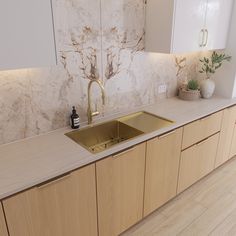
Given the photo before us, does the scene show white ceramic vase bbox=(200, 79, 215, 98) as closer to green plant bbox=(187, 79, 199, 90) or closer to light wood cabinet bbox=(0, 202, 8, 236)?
green plant bbox=(187, 79, 199, 90)

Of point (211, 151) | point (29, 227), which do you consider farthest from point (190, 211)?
point (29, 227)

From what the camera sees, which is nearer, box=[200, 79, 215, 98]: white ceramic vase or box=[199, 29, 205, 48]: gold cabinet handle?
box=[199, 29, 205, 48]: gold cabinet handle

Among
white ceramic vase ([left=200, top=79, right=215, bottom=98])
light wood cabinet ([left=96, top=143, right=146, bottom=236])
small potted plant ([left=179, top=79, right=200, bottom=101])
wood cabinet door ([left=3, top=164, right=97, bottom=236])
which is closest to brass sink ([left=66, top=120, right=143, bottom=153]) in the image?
light wood cabinet ([left=96, top=143, right=146, bottom=236])

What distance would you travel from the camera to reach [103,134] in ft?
6.53

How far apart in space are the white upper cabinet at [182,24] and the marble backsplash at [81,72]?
0.38 feet

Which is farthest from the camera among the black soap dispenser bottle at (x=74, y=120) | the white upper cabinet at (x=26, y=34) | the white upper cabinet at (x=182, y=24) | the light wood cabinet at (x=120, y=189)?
the white upper cabinet at (x=182, y=24)

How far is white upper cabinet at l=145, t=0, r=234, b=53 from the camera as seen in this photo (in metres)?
1.91

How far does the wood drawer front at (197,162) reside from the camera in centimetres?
219

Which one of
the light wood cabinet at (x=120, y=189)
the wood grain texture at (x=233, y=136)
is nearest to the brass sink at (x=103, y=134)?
the light wood cabinet at (x=120, y=189)

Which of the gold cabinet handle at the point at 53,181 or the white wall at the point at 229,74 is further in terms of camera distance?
the white wall at the point at 229,74

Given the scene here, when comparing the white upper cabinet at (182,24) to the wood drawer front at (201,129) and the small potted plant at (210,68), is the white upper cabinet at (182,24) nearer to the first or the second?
the small potted plant at (210,68)

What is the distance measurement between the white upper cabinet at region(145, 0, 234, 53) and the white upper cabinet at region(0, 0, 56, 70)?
1074 mm

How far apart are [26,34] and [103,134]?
1059 mm

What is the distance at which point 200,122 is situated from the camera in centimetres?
214
